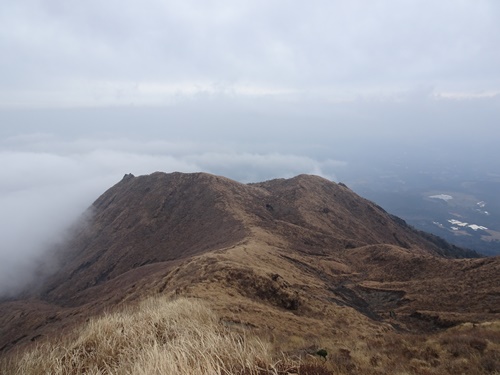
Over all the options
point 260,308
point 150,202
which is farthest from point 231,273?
point 150,202

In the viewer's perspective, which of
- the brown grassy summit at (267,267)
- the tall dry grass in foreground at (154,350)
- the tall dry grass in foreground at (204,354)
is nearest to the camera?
the tall dry grass in foreground at (154,350)

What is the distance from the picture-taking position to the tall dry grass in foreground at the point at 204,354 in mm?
5840

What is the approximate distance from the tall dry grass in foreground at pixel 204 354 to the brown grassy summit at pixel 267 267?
5.25ft

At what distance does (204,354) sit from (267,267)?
940 inches

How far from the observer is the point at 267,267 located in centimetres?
2952

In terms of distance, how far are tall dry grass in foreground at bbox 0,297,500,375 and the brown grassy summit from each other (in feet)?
5.25

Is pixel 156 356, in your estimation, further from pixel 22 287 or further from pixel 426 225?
pixel 426 225

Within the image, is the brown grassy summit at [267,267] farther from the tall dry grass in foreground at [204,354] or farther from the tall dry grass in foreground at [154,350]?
the tall dry grass in foreground at [154,350]

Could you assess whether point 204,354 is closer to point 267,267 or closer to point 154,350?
point 154,350

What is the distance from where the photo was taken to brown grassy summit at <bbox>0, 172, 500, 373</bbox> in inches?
832

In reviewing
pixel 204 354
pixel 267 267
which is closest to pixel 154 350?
pixel 204 354

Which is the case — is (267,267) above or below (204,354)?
below

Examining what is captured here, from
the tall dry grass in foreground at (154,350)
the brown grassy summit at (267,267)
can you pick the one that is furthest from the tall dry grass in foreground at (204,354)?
the brown grassy summit at (267,267)

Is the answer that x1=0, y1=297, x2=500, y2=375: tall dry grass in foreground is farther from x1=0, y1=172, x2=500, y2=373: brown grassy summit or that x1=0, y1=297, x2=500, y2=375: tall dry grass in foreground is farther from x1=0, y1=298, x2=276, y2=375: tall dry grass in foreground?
x1=0, y1=172, x2=500, y2=373: brown grassy summit
